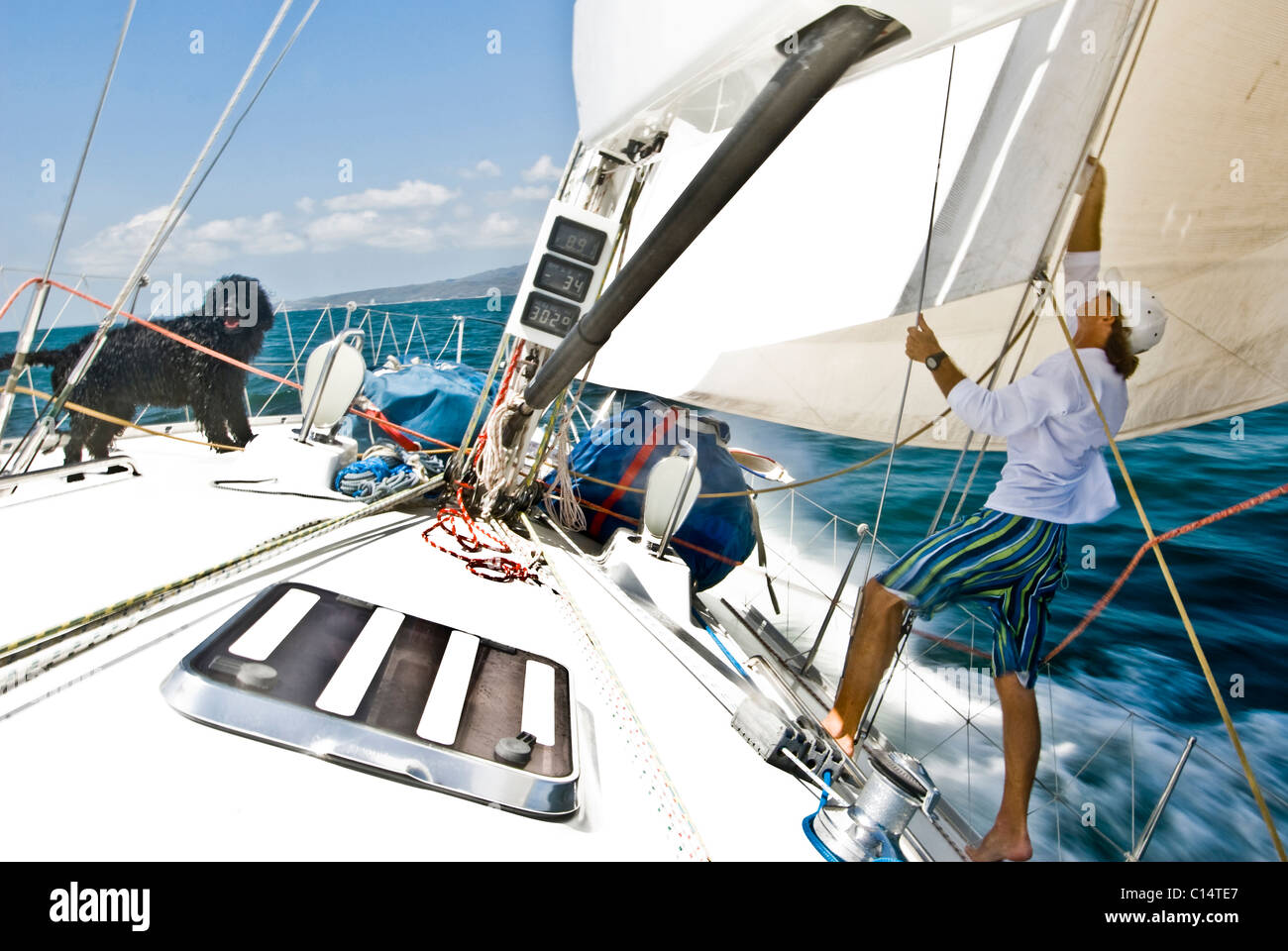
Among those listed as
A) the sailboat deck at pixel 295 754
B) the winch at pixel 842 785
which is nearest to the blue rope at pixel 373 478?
the sailboat deck at pixel 295 754

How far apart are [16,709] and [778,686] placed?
175 centimetres

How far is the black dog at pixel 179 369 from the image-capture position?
312 cm

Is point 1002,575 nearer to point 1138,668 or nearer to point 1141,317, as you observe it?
point 1141,317

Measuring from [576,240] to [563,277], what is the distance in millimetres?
105

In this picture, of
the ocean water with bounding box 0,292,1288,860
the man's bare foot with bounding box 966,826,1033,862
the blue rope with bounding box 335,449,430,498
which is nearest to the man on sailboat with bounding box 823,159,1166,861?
the man's bare foot with bounding box 966,826,1033,862

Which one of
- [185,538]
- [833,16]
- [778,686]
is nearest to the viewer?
[833,16]

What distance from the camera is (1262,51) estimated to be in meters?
2.15

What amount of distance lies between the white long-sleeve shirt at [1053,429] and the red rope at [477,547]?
49.1 inches

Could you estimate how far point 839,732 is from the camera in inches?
66.8

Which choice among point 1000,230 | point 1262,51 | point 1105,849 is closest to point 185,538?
point 1000,230

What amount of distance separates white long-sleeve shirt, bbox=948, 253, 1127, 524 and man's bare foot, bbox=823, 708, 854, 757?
2.03 ft

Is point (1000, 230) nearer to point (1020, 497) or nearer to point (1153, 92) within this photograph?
point (1153, 92)
